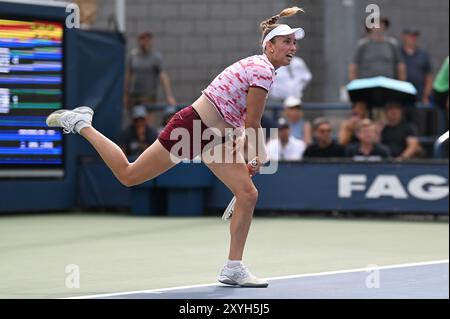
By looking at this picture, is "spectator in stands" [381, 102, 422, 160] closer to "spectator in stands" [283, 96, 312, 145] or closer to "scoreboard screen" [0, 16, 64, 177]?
"spectator in stands" [283, 96, 312, 145]

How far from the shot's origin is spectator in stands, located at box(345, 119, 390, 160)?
1534cm

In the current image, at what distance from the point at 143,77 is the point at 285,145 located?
119 inches

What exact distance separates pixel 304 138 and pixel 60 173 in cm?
344

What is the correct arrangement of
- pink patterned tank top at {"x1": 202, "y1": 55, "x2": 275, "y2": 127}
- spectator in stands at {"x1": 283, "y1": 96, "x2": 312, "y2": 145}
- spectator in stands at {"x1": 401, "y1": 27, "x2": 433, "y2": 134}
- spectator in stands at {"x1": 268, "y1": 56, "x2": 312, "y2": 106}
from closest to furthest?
pink patterned tank top at {"x1": 202, "y1": 55, "x2": 275, "y2": 127}, spectator in stands at {"x1": 283, "y1": 96, "x2": 312, "y2": 145}, spectator in stands at {"x1": 401, "y1": 27, "x2": 433, "y2": 134}, spectator in stands at {"x1": 268, "y1": 56, "x2": 312, "y2": 106}

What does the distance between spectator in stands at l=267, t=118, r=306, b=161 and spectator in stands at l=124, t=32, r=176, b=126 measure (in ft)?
8.14

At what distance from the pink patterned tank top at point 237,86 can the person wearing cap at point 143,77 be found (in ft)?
31.0

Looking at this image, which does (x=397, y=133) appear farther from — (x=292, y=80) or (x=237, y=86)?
(x=237, y=86)

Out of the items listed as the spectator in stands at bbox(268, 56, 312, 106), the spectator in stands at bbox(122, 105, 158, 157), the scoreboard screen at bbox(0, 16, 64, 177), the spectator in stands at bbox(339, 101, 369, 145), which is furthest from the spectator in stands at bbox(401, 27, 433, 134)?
the scoreboard screen at bbox(0, 16, 64, 177)

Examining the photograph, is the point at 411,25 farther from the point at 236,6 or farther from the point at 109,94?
the point at 109,94

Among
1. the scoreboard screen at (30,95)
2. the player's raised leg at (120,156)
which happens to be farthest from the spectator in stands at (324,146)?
the player's raised leg at (120,156)

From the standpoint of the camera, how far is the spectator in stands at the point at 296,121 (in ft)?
55.2

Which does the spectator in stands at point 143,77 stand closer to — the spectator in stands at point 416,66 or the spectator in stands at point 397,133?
the spectator in stands at point 416,66
